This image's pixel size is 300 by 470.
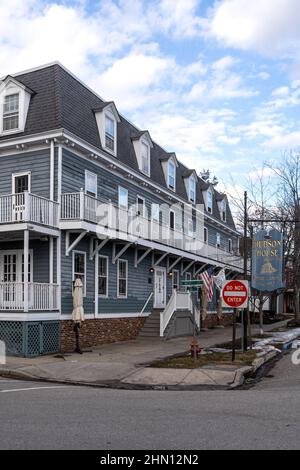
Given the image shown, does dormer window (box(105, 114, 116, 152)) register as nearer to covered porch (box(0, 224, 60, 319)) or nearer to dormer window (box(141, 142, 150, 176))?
dormer window (box(141, 142, 150, 176))

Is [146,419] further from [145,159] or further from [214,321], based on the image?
[214,321]

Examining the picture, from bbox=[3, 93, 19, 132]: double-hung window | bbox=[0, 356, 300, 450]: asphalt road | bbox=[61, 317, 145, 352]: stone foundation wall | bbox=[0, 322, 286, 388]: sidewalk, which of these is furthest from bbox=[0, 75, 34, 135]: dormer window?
bbox=[0, 356, 300, 450]: asphalt road

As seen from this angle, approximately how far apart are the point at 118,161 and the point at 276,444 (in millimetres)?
17067

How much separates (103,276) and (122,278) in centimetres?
187

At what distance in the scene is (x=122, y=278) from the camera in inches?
914

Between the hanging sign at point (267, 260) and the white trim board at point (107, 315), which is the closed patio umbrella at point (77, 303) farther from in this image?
the hanging sign at point (267, 260)

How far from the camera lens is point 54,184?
18672 mm

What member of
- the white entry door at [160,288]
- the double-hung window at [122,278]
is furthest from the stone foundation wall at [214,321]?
the double-hung window at [122,278]

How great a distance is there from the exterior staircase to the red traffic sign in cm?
946

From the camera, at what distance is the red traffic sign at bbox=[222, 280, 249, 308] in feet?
49.1

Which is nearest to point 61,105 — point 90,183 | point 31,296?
point 90,183

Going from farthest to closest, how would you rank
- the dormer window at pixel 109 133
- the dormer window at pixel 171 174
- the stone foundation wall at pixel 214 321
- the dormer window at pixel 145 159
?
the stone foundation wall at pixel 214 321
the dormer window at pixel 171 174
the dormer window at pixel 145 159
the dormer window at pixel 109 133

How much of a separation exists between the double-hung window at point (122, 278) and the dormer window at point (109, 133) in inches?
190

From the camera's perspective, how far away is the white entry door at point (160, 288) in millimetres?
26578
